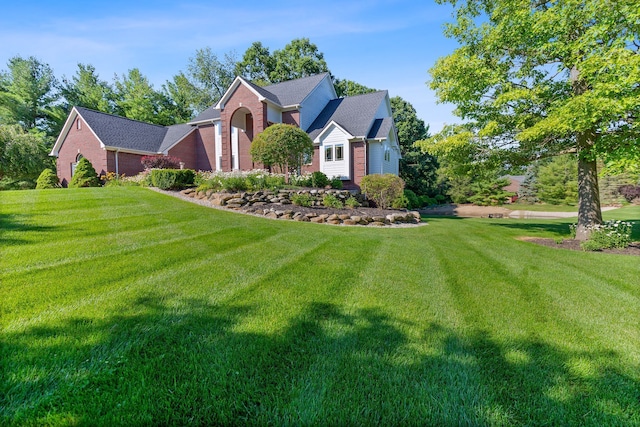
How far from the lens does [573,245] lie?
25.8 ft

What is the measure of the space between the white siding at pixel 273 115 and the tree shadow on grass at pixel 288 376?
56.3 ft

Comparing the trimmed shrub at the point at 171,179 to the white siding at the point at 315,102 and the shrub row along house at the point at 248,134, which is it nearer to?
the shrub row along house at the point at 248,134

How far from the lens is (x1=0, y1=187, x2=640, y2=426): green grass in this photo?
1.83m

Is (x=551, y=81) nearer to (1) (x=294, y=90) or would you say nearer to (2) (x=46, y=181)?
(1) (x=294, y=90)

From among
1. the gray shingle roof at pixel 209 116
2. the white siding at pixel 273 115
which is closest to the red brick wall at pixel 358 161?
the white siding at pixel 273 115

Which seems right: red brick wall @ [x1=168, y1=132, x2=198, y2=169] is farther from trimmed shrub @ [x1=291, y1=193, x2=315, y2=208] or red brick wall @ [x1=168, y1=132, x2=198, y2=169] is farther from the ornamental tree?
trimmed shrub @ [x1=291, y1=193, x2=315, y2=208]

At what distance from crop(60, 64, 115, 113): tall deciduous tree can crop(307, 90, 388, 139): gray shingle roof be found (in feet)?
90.2

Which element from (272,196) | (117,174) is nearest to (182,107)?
(117,174)

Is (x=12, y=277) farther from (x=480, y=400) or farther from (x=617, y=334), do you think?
(x=617, y=334)

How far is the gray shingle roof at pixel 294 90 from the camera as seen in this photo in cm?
1912

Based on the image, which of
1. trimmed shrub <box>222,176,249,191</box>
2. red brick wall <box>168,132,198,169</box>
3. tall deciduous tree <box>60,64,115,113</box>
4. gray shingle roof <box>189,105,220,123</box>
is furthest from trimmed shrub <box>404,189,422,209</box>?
tall deciduous tree <box>60,64,115,113</box>

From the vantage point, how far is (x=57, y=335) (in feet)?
7.46

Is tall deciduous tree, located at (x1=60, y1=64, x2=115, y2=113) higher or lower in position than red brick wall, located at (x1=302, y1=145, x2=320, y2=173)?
higher

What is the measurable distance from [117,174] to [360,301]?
2012 centimetres
